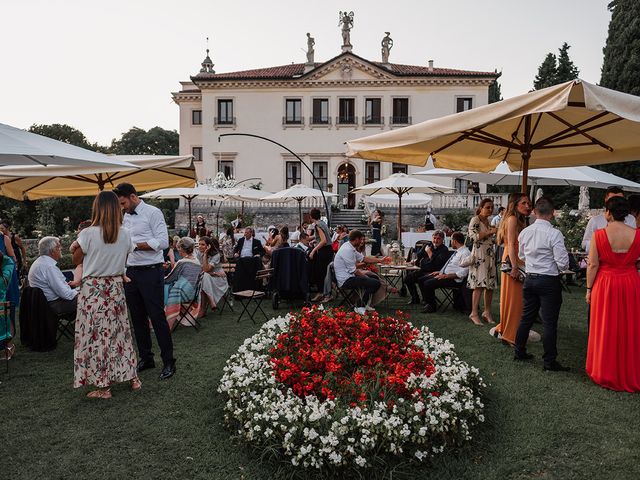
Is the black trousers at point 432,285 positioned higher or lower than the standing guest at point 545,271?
lower

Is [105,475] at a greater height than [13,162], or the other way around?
[13,162]

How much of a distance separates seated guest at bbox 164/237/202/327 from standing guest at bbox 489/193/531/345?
183 inches

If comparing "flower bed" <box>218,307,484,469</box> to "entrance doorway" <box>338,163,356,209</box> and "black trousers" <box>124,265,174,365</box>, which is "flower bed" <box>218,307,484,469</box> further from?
"entrance doorway" <box>338,163,356,209</box>

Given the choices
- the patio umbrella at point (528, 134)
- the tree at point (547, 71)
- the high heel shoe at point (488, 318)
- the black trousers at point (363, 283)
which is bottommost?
the high heel shoe at point (488, 318)

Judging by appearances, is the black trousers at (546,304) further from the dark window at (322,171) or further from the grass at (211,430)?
the dark window at (322,171)

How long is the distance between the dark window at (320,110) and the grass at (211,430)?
3092cm

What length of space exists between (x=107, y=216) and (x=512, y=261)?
4647 mm

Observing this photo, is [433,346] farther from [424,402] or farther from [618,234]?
[618,234]

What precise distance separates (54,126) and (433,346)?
1895 inches

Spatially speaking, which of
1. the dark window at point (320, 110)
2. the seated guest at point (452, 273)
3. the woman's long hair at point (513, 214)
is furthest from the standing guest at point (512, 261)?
the dark window at point (320, 110)

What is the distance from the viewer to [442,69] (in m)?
37.1

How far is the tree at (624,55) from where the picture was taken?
26.6 m

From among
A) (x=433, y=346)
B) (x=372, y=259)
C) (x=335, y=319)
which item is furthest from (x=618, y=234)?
(x=372, y=259)

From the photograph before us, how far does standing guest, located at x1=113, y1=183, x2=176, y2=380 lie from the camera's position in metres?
4.96
